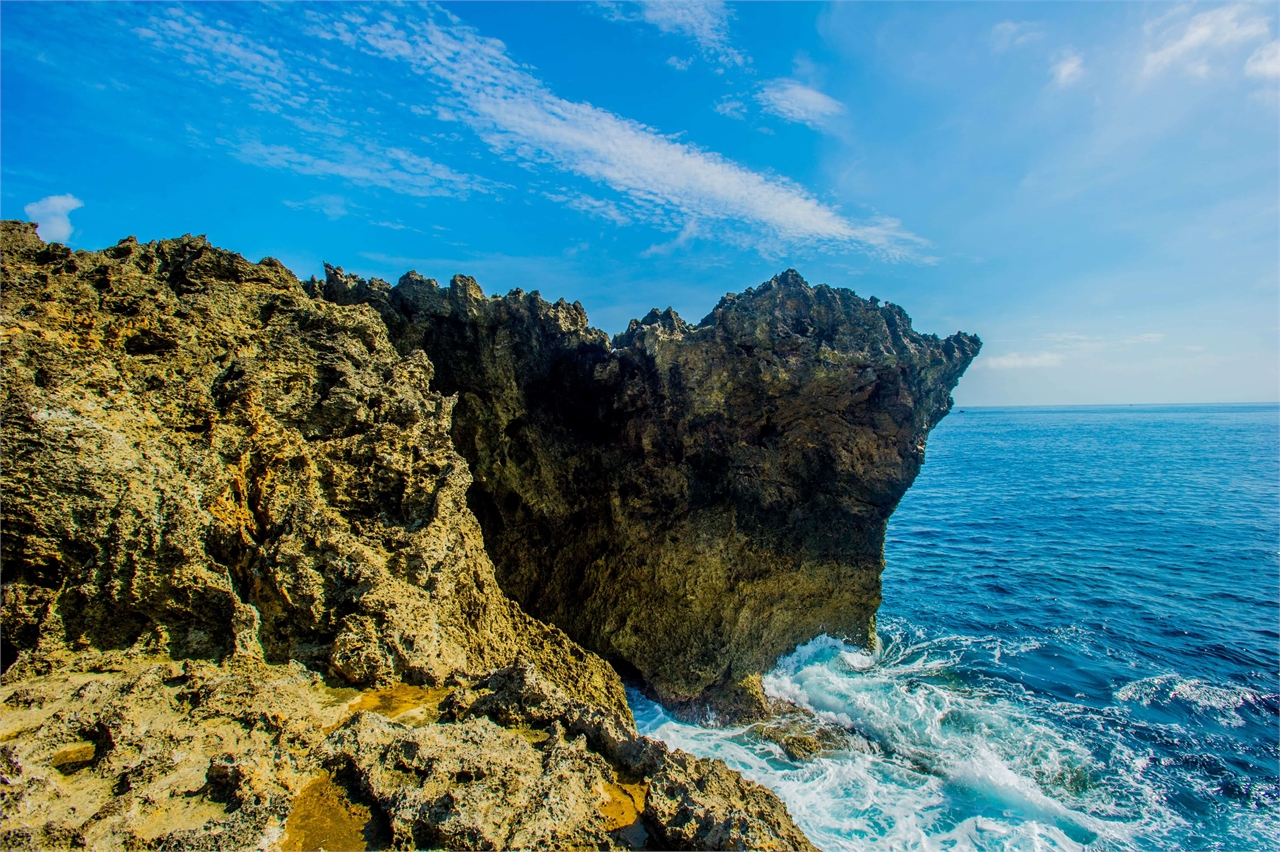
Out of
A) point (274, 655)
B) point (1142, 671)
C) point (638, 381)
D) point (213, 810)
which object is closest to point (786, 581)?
point (638, 381)

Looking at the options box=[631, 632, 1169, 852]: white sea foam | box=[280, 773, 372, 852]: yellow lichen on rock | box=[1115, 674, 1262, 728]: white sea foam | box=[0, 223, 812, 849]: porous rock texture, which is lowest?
box=[631, 632, 1169, 852]: white sea foam

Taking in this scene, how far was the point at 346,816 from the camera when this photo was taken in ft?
22.3

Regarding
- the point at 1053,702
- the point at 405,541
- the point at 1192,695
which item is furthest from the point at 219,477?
the point at 1192,695

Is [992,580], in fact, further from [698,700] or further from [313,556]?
[313,556]

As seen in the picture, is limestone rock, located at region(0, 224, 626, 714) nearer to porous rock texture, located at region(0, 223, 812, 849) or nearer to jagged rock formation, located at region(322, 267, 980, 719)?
porous rock texture, located at region(0, 223, 812, 849)

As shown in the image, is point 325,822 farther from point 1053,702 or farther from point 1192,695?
point 1192,695

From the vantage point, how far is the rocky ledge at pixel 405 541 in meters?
6.98

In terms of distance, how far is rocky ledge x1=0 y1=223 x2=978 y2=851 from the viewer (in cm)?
698

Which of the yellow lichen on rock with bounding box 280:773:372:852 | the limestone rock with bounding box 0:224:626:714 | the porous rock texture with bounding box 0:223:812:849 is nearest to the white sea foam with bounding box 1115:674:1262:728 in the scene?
the porous rock texture with bounding box 0:223:812:849

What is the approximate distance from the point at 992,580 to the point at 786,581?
1733 centimetres

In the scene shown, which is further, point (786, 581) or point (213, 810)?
point (786, 581)

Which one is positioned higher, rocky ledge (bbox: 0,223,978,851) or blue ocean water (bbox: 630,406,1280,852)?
rocky ledge (bbox: 0,223,978,851)

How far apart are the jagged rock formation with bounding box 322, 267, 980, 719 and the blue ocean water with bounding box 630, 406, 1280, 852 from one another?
250 cm

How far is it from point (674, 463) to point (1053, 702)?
14.0 m
